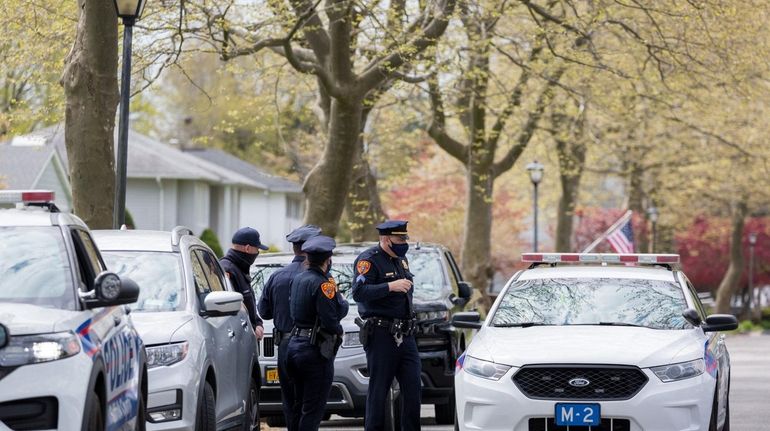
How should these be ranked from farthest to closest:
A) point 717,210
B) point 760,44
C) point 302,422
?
point 717,210
point 760,44
point 302,422

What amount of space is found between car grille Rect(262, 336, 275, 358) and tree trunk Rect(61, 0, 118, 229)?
2.32m

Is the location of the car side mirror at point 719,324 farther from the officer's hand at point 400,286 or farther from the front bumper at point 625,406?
the officer's hand at point 400,286

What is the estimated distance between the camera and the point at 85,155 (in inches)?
610

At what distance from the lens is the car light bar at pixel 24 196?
28.9 ft

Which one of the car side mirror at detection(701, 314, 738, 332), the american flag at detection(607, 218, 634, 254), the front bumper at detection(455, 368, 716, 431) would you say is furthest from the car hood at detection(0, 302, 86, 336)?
the american flag at detection(607, 218, 634, 254)

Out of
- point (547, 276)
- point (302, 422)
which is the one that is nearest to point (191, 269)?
point (302, 422)

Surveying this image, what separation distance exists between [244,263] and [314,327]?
1.83 m

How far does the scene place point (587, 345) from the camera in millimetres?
10859

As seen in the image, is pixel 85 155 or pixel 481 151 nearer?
pixel 85 155

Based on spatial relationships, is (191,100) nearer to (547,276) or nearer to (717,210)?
(717,210)

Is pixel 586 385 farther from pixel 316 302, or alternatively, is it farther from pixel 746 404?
pixel 746 404

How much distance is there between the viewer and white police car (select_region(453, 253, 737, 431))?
1051 centimetres

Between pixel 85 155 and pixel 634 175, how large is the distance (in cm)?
3604

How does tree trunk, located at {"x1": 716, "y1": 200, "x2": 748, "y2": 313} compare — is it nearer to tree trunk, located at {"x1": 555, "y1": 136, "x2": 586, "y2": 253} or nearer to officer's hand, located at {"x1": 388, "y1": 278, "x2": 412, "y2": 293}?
tree trunk, located at {"x1": 555, "y1": 136, "x2": 586, "y2": 253}
